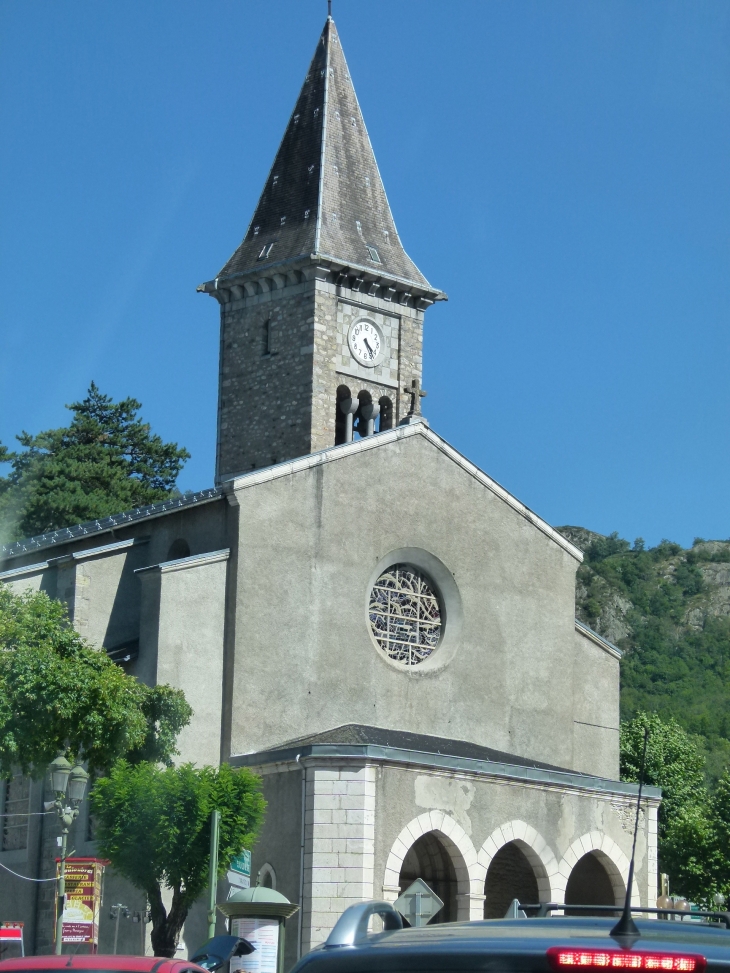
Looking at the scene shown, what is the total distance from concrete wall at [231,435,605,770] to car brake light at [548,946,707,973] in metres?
25.8

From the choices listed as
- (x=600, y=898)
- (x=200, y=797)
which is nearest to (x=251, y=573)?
(x=200, y=797)

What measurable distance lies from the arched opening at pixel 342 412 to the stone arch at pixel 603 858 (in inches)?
538

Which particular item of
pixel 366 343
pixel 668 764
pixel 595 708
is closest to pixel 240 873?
pixel 595 708

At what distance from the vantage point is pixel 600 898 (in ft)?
103

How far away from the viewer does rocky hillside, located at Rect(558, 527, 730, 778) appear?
82438 mm

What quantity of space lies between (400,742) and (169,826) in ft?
19.8

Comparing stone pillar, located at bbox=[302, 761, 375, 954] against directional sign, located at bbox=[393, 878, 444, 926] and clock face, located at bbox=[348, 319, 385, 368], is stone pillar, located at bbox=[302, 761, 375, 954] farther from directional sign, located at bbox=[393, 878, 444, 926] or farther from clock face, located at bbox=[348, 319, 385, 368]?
clock face, located at bbox=[348, 319, 385, 368]

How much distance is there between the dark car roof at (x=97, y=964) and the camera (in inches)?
353

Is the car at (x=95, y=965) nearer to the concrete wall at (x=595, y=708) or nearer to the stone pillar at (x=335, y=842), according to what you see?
the stone pillar at (x=335, y=842)

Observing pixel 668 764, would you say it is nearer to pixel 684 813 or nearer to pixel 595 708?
pixel 684 813

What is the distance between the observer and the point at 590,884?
3134 cm

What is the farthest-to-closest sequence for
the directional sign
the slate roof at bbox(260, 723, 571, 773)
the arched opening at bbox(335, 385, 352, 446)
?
the arched opening at bbox(335, 385, 352, 446), the slate roof at bbox(260, 723, 571, 773), the directional sign

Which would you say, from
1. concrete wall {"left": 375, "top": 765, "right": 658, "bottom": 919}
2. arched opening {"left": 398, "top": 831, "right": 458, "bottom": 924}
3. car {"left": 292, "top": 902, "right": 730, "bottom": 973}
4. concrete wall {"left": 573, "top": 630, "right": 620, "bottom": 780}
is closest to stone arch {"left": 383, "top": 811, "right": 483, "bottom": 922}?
concrete wall {"left": 375, "top": 765, "right": 658, "bottom": 919}

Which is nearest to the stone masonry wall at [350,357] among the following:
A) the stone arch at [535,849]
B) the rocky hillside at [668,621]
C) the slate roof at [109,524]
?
the slate roof at [109,524]
